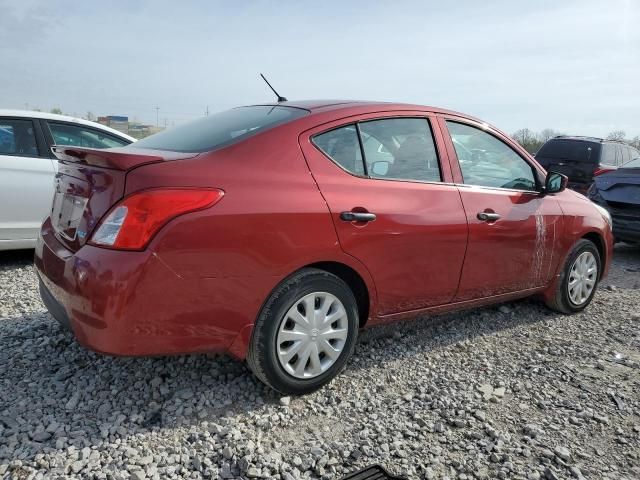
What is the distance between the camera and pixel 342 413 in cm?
273

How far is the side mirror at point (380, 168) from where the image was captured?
9.92 ft

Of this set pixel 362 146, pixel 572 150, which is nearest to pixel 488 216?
pixel 362 146

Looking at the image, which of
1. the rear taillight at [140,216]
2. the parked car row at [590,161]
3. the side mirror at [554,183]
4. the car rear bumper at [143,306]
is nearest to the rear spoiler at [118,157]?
the rear taillight at [140,216]

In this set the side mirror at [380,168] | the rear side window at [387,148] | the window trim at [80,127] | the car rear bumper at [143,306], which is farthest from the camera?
the window trim at [80,127]

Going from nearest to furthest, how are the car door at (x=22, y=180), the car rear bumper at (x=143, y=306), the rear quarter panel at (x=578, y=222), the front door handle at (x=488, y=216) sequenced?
1. the car rear bumper at (x=143, y=306)
2. the front door handle at (x=488, y=216)
3. the rear quarter panel at (x=578, y=222)
4. the car door at (x=22, y=180)

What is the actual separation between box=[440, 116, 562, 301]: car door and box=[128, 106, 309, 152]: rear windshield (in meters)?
1.16

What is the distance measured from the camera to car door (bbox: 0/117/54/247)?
4.88 m

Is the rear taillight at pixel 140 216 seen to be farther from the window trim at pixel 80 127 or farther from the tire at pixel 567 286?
the tire at pixel 567 286

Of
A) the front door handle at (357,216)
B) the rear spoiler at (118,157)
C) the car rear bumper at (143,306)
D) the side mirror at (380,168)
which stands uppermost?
the rear spoiler at (118,157)

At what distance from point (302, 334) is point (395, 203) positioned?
3.02ft

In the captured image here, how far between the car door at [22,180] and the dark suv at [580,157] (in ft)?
30.6

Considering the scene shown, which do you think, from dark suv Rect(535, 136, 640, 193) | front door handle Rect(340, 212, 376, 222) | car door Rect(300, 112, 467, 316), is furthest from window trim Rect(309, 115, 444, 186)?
dark suv Rect(535, 136, 640, 193)

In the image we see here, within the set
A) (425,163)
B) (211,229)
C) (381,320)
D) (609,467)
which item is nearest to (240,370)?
(381,320)

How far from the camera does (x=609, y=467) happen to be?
2420 mm
